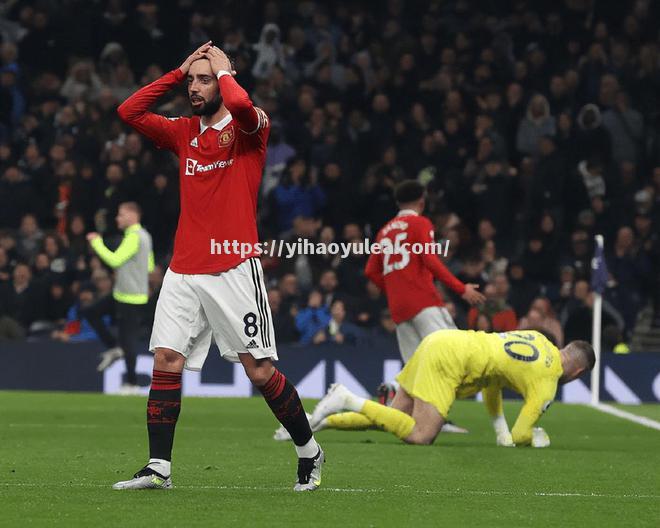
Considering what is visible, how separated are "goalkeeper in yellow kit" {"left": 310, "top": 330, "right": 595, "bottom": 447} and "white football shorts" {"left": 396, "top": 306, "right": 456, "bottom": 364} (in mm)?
1485

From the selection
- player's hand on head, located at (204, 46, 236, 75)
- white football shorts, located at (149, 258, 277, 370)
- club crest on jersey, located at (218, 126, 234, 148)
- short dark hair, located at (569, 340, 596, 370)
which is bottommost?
short dark hair, located at (569, 340, 596, 370)

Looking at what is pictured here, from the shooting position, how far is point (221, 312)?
25.7 feet

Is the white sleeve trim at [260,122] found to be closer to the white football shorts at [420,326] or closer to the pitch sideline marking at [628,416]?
the white football shorts at [420,326]

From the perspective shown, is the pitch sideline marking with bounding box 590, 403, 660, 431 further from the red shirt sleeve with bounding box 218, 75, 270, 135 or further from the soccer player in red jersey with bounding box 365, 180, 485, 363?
the red shirt sleeve with bounding box 218, 75, 270, 135

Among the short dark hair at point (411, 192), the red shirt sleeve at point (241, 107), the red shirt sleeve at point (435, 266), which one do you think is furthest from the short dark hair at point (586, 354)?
the red shirt sleeve at point (241, 107)

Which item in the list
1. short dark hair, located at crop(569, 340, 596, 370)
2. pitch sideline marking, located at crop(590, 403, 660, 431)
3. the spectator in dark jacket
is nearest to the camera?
short dark hair, located at crop(569, 340, 596, 370)

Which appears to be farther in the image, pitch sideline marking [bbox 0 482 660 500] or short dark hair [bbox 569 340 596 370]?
short dark hair [bbox 569 340 596 370]

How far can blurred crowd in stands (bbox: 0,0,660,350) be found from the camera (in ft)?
64.8

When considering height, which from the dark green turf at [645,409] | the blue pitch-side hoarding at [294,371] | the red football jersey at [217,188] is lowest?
the dark green turf at [645,409]

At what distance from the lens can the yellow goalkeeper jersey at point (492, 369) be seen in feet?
35.2

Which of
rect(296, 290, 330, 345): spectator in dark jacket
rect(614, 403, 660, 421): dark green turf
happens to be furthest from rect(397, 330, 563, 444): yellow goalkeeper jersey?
rect(296, 290, 330, 345): spectator in dark jacket

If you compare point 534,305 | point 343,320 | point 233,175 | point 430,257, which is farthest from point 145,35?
point 233,175

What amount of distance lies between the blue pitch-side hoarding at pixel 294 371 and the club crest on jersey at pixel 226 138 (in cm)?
1024

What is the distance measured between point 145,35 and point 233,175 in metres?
16.0
